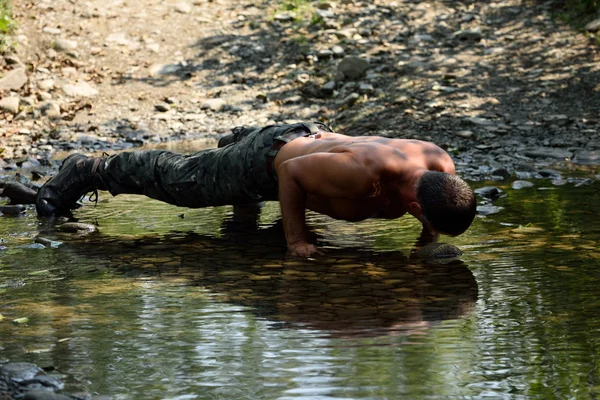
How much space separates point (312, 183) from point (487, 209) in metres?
1.72

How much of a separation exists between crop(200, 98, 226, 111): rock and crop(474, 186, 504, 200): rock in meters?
4.99

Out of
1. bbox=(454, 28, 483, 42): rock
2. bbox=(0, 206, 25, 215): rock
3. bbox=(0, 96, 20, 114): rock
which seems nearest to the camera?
bbox=(0, 206, 25, 215): rock

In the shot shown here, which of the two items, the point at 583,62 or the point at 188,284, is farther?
the point at 583,62

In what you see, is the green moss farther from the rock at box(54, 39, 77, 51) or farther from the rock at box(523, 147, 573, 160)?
the rock at box(523, 147, 573, 160)

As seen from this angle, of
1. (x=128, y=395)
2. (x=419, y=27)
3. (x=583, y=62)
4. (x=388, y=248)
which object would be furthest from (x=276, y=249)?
(x=419, y=27)

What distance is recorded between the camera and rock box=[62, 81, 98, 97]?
11.1 metres

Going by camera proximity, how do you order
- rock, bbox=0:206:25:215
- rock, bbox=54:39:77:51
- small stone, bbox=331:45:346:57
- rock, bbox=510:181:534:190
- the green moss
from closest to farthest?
rock, bbox=0:206:25:215 → rock, bbox=510:181:534:190 → small stone, bbox=331:45:346:57 → the green moss → rock, bbox=54:39:77:51

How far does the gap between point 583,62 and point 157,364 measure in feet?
26.3

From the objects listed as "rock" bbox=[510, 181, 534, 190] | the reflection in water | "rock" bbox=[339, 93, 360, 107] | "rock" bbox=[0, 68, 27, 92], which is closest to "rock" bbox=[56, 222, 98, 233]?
the reflection in water

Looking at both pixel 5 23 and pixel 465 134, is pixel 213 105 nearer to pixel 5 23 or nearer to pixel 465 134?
pixel 5 23

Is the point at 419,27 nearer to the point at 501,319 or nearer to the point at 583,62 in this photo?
the point at 583,62

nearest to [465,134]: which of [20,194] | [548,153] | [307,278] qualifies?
[548,153]

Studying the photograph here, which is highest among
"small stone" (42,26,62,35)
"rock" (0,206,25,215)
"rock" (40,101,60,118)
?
"small stone" (42,26,62,35)

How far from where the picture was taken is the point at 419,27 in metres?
11.7
